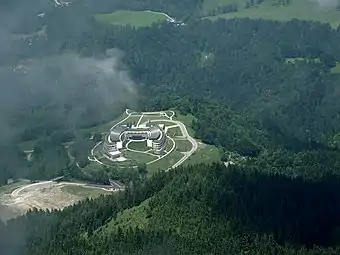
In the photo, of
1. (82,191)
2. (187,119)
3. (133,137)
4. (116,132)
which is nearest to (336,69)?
(187,119)

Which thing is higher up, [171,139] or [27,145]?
[171,139]

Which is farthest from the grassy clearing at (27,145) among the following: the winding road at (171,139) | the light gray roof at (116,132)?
the light gray roof at (116,132)

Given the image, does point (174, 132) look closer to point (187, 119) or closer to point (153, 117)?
point (187, 119)

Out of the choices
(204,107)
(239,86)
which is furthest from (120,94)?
(239,86)

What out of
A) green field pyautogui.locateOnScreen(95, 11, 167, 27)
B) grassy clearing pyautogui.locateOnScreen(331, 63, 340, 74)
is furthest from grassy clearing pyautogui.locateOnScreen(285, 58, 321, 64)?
green field pyautogui.locateOnScreen(95, 11, 167, 27)

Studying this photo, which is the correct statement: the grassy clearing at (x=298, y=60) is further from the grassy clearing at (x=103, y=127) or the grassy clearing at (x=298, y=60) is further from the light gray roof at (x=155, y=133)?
the light gray roof at (x=155, y=133)

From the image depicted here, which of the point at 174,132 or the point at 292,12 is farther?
the point at 292,12
